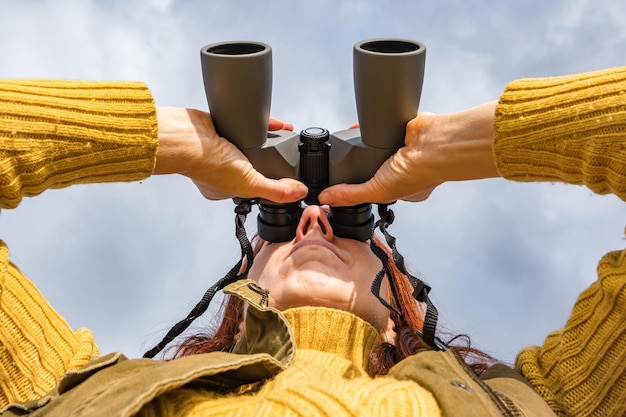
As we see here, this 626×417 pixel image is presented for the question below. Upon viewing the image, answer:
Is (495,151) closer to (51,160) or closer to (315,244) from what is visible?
(315,244)

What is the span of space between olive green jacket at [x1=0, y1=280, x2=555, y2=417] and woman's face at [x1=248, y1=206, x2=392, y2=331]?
22 centimetres

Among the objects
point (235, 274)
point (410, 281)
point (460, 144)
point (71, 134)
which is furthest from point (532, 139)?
point (71, 134)

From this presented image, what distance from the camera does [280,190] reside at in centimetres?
219

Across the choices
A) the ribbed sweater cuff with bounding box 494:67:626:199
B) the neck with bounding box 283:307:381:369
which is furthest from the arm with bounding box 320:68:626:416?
the neck with bounding box 283:307:381:369

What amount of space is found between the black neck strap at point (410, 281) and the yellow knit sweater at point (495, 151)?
0.21 meters

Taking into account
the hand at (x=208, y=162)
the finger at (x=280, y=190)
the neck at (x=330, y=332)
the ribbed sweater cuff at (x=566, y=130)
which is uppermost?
the ribbed sweater cuff at (x=566, y=130)

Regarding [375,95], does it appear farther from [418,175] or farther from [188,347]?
[188,347]

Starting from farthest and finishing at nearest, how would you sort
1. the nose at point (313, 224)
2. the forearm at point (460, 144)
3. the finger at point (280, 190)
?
1. the nose at point (313, 224)
2. the finger at point (280, 190)
3. the forearm at point (460, 144)

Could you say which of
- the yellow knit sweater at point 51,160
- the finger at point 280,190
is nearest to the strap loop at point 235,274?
the finger at point 280,190

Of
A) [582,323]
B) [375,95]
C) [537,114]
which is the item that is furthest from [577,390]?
[375,95]

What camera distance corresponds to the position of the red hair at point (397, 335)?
2.15m

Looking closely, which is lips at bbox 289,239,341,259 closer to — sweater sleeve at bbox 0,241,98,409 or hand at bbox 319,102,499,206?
hand at bbox 319,102,499,206

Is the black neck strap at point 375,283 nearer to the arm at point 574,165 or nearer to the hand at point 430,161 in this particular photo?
the hand at point 430,161

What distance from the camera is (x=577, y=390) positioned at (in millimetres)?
1708
